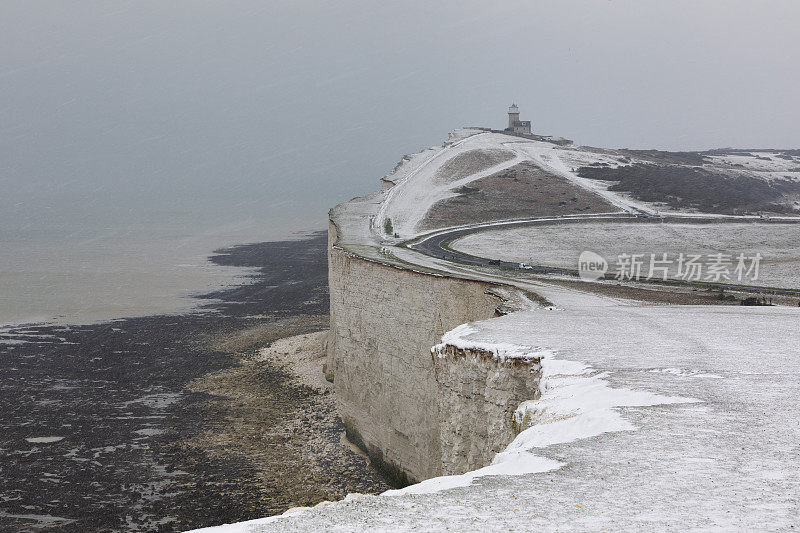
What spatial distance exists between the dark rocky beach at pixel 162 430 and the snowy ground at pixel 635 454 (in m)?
14.7

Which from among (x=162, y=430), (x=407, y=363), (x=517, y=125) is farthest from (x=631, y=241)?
(x=517, y=125)

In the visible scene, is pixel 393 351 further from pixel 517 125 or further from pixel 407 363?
pixel 517 125

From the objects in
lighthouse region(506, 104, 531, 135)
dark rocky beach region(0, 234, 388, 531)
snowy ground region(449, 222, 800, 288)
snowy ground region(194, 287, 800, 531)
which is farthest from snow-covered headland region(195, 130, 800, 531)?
lighthouse region(506, 104, 531, 135)

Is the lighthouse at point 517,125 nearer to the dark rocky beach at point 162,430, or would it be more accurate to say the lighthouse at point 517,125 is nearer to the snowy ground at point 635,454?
the dark rocky beach at point 162,430

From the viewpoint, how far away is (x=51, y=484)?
30016 millimetres

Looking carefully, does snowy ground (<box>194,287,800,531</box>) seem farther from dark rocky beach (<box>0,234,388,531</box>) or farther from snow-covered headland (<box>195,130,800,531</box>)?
dark rocky beach (<box>0,234,388,531</box>)

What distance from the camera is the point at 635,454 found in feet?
35.8

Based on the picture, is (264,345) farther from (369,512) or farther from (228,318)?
(369,512)

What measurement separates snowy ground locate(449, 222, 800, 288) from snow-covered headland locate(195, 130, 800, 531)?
8.65m

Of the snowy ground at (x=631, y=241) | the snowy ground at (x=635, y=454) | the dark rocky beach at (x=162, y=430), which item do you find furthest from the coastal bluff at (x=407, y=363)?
the snowy ground at (x=631, y=241)

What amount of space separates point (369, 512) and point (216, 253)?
10859 cm

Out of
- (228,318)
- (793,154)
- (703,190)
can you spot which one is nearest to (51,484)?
(228,318)

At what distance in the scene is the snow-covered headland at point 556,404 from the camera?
9.15 m

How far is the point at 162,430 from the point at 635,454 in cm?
2953
